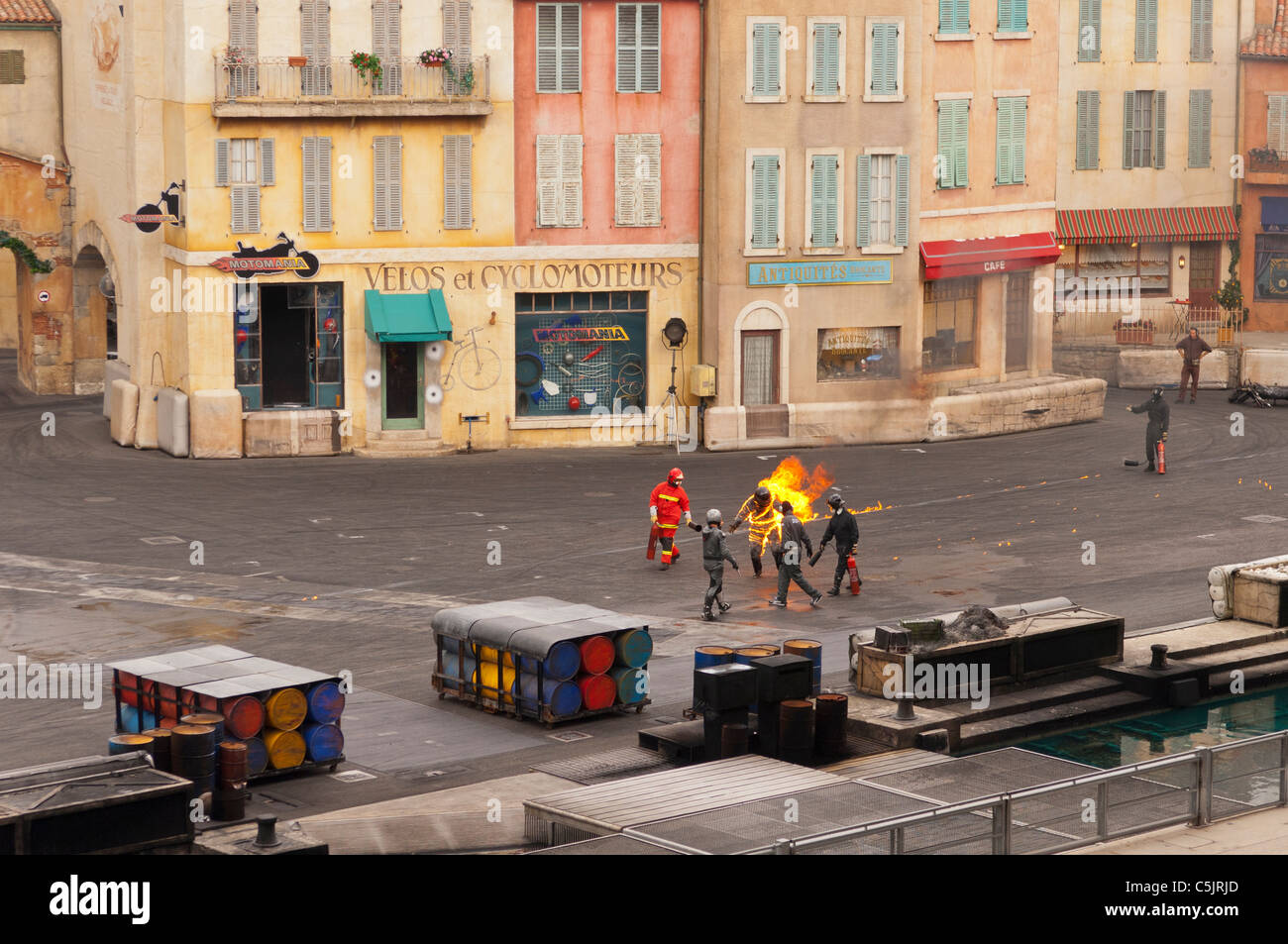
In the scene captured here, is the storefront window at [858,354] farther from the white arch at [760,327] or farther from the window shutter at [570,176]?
the window shutter at [570,176]

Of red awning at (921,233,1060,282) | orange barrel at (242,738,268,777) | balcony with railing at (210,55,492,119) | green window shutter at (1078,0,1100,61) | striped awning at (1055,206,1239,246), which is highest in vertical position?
green window shutter at (1078,0,1100,61)

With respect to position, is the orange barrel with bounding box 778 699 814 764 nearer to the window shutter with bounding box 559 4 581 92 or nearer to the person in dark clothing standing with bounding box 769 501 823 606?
the person in dark clothing standing with bounding box 769 501 823 606

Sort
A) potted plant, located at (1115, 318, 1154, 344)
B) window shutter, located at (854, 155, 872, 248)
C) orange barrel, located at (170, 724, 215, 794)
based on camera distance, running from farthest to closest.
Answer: potted plant, located at (1115, 318, 1154, 344)
window shutter, located at (854, 155, 872, 248)
orange barrel, located at (170, 724, 215, 794)

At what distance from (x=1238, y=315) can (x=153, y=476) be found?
3252 centimetres

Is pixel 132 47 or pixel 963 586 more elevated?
pixel 132 47

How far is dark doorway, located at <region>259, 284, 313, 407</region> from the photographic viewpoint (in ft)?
156

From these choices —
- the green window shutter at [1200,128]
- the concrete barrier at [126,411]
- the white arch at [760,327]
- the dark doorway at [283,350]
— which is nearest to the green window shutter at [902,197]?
the white arch at [760,327]

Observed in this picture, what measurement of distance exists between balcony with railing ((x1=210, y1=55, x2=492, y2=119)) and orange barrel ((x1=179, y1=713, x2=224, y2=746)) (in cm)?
2464

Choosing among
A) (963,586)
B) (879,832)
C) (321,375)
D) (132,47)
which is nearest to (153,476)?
(321,375)

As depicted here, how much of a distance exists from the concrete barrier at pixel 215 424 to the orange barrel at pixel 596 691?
21210 millimetres

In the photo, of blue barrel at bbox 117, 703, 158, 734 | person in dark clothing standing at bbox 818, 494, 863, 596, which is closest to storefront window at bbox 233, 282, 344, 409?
person in dark clothing standing at bbox 818, 494, 863, 596

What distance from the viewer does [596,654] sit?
2775 cm

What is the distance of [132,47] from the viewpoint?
47.5m
